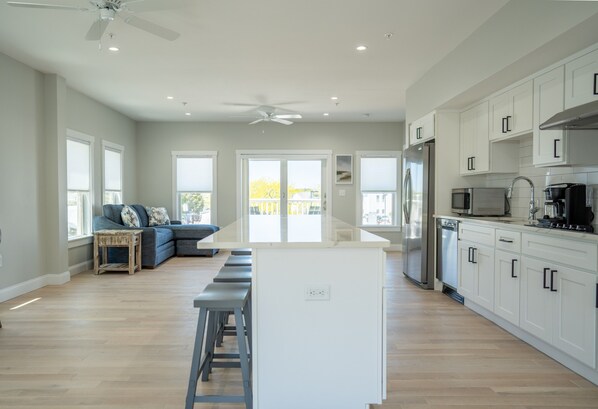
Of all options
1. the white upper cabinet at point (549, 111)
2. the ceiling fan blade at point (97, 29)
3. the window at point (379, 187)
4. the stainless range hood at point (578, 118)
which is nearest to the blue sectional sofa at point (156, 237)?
A: the window at point (379, 187)

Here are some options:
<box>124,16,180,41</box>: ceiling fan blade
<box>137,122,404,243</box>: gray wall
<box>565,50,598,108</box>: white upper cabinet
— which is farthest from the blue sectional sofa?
<box>565,50,598,108</box>: white upper cabinet

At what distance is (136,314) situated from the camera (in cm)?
355

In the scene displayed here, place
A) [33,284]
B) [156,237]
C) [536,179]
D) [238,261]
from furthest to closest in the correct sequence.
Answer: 1. [156,237]
2. [33,284]
3. [536,179]
4. [238,261]

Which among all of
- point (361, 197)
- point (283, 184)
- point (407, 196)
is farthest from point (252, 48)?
point (361, 197)

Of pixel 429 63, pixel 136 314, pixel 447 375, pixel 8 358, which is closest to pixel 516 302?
pixel 447 375

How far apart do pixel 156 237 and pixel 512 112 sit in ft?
16.6

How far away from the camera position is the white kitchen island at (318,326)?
1842 millimetres

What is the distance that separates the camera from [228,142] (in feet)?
25.3

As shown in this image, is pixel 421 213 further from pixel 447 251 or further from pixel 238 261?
pixel 238 261

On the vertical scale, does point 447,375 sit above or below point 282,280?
below

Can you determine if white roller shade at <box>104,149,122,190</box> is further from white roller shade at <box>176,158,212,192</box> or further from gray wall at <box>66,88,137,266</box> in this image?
white roller shade at <box>176,158,212,192</box>

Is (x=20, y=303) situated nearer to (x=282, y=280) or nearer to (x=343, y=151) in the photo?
(x=282, y=280)

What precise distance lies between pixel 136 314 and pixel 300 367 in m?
2.33

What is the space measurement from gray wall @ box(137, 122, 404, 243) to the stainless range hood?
521cm
